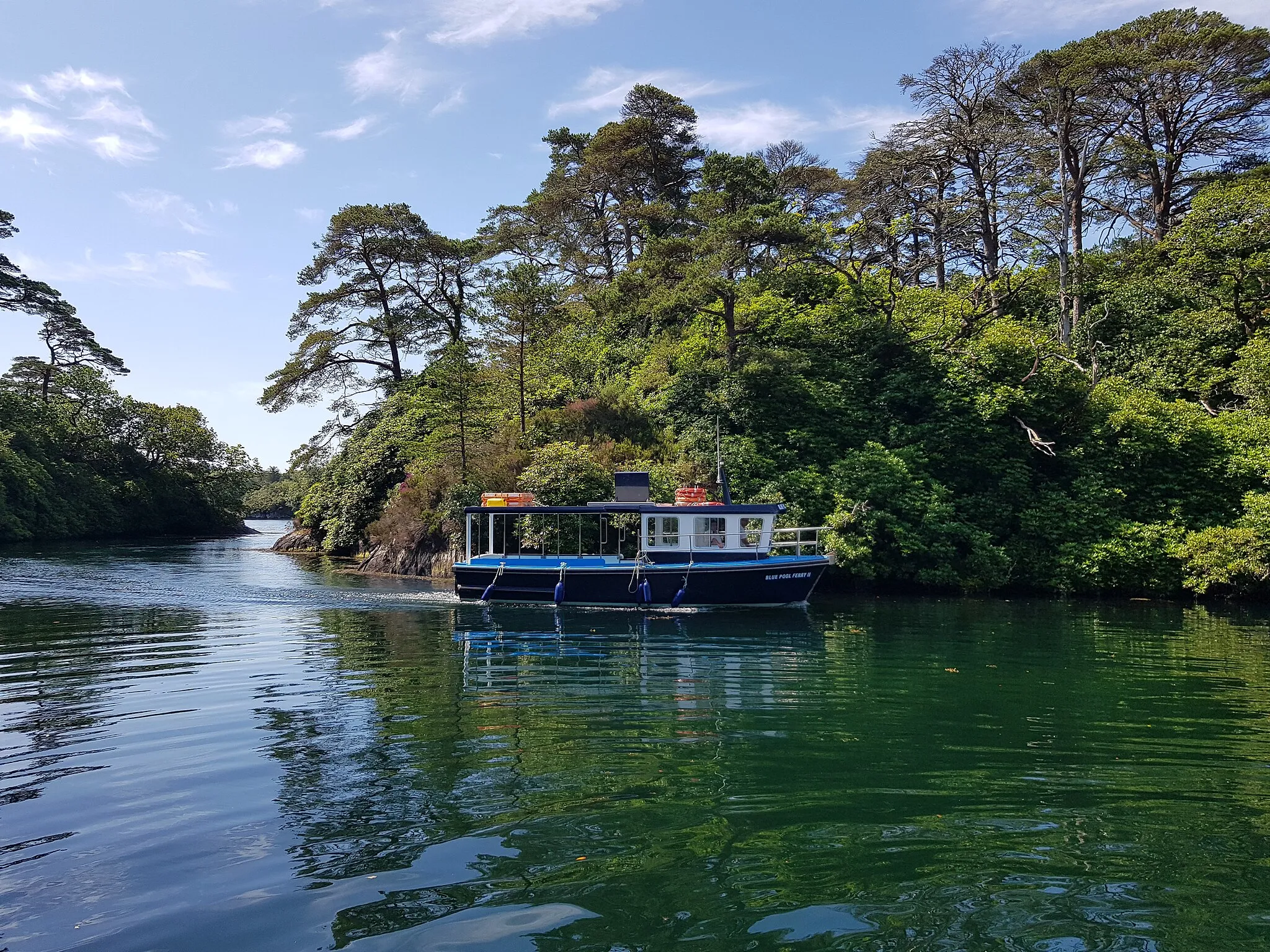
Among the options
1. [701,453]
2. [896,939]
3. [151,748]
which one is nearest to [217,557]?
[701,453]

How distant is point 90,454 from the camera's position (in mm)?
54750

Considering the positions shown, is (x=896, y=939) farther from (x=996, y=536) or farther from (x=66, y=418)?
(x=66, y=418)

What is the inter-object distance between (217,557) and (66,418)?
81.4 ft

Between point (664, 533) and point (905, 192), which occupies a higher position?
point (905, 192)

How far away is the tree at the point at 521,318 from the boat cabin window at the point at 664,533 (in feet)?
40.9

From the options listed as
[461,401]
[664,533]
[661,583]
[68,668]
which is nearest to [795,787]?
[68,668]

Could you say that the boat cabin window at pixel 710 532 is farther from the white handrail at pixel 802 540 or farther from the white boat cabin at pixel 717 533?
the white handrail at pixel 802 540

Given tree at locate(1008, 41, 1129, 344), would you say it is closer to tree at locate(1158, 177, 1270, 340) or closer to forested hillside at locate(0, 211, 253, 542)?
tree at locate(1158, 177, 1270, 340)

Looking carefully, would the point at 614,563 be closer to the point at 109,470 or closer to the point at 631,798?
the point at 631,798

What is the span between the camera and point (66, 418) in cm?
5350

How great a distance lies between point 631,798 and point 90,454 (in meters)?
61.4

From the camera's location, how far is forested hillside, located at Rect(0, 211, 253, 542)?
4794cm

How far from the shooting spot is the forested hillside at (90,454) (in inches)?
1887

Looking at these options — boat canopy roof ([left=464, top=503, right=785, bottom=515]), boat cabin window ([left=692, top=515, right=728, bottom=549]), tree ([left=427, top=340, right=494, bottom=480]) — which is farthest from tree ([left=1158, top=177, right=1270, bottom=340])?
tree ([left=427, top=340, right=494, bottom=480])
